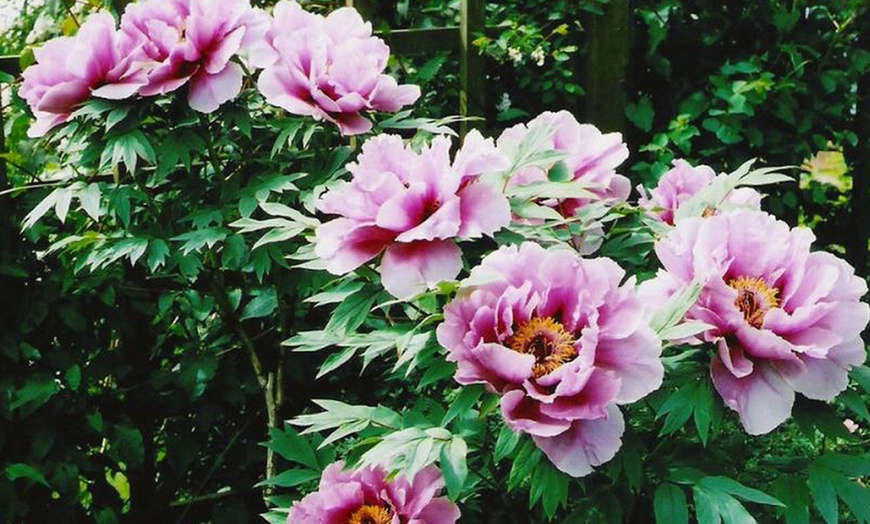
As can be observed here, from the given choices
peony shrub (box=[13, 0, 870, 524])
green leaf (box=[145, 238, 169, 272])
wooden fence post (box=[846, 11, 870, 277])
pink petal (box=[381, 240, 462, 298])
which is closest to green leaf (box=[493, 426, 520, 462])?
peony shrub (box=[13, 0, 870, 524])

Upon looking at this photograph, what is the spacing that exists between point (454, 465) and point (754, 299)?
0.43 metres

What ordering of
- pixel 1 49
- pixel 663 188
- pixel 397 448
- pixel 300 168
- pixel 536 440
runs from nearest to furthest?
pixel 536 440, pixel 397 448, pixel 663 188, pixel 300 168, pixel 1 49

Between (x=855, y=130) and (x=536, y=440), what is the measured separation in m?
3.07

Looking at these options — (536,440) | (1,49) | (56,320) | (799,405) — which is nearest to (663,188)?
(799,405)

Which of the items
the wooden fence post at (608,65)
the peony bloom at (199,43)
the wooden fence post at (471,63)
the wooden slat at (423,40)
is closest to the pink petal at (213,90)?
the peony bloom at (199,43)

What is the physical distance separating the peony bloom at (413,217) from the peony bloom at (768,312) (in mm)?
253

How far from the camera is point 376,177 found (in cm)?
165

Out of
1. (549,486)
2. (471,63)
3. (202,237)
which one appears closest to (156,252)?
(202,237)

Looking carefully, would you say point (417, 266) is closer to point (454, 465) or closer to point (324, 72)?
point (454, 465)

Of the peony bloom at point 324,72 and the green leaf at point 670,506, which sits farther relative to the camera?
the peony bloom at point 324,72

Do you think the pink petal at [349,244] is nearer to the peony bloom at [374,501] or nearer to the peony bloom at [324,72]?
the peony bloom at [374,501]

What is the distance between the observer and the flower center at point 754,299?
5.16 feet

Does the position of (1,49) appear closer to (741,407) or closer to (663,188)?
(663,188)

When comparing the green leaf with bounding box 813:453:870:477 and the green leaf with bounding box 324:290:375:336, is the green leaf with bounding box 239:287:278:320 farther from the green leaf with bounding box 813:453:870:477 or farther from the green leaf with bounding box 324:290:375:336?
the green leaf with bounding box 813:453:870:477
